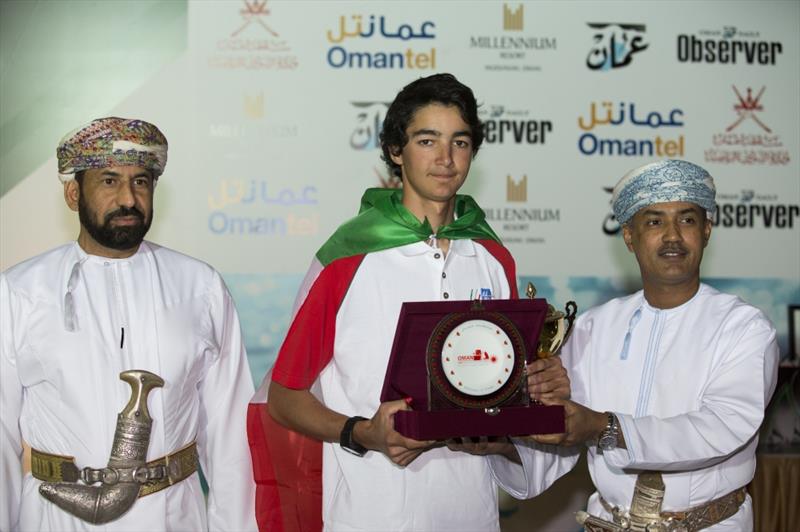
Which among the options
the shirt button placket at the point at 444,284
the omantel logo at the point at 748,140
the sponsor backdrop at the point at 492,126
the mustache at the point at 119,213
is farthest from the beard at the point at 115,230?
the omantel logo at the point at 748,140

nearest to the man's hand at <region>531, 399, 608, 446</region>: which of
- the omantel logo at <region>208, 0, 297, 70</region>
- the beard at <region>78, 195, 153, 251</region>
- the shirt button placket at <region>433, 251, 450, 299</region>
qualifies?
the shirt button placket at <region>433, 251, 450, 299</region>

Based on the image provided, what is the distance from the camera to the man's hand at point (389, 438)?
289 centimetres

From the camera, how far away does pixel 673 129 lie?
5914 mm

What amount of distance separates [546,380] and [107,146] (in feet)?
5.35

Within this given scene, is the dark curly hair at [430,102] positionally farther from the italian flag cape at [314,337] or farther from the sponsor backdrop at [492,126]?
the sponsor backdrop at [492,126]

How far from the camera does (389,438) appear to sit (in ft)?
9.51

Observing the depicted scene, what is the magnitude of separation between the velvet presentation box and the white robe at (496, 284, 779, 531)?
1.32ft

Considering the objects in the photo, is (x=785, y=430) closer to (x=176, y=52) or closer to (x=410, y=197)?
(x=410, y=197)

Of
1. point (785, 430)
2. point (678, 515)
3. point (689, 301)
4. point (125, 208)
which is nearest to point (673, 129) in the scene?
point (785, 430)

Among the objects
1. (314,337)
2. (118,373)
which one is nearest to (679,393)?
(314,337)

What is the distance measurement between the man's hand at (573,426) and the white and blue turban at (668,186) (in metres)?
0.78

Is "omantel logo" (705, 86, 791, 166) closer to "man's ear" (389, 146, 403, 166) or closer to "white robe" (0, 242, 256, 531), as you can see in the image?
"man's ear" (389, 146, 403, 166)

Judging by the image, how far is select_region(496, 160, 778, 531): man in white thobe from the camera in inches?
124

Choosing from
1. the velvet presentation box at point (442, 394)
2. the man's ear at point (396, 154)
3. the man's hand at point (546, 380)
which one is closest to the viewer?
the velvet presentation box at point (442, 394)
